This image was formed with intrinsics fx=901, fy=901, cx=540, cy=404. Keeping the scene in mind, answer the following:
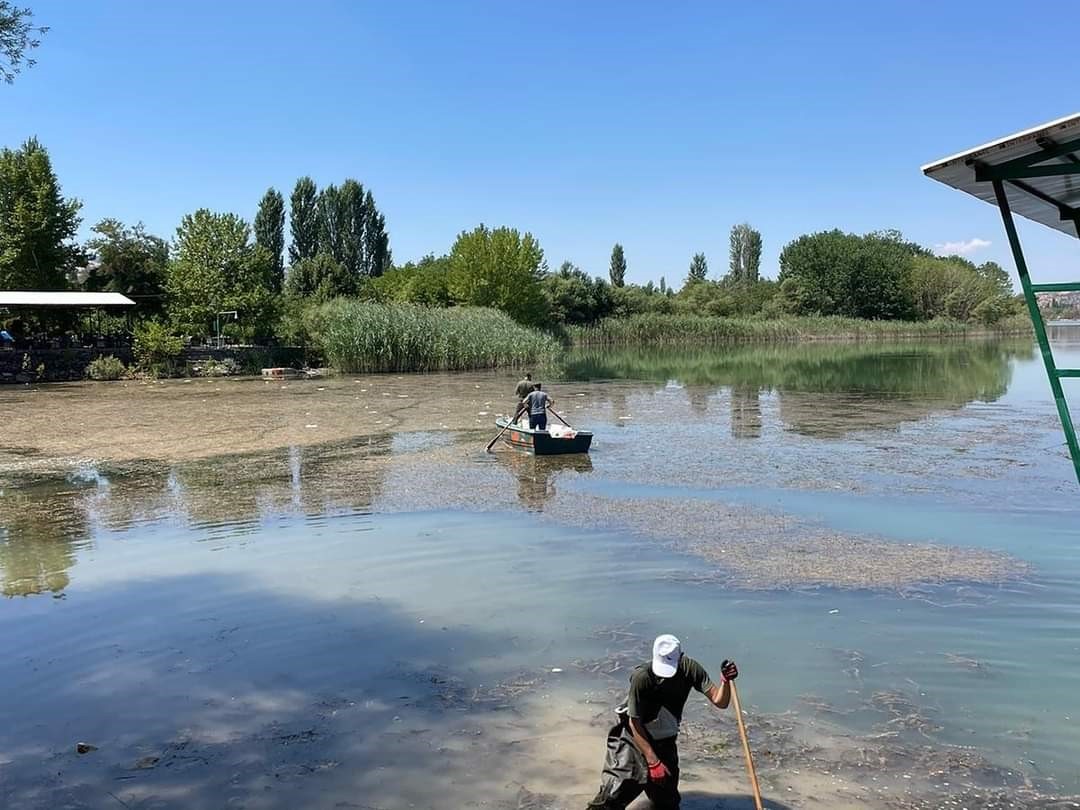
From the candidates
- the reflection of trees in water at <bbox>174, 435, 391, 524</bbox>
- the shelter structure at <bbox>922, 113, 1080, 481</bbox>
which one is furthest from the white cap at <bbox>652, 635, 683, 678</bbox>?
the reflection of trees in water at <bbox>174, 435, 391, 524</bbox>

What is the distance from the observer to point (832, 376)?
128 ft

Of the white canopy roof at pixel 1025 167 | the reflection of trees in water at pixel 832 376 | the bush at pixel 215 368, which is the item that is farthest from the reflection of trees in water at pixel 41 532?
the bush at pixel 215 368

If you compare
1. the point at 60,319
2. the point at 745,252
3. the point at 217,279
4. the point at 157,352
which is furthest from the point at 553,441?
the point at 745,252

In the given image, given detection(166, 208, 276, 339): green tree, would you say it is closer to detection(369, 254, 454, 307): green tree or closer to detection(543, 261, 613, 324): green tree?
detection(369, 254, 454, 307): green tree

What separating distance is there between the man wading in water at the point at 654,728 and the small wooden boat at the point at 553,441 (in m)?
12.2

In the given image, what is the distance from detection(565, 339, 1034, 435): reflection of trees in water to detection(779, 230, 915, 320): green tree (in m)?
30.5

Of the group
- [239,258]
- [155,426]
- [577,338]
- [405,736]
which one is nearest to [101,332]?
[239,258]

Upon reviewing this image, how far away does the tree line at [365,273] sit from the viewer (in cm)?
4538

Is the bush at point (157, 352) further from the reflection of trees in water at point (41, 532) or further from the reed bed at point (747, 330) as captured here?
the reed bed at point (747, 330)

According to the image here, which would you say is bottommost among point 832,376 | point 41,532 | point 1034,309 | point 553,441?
point 41,532

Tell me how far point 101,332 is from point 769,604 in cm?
4310

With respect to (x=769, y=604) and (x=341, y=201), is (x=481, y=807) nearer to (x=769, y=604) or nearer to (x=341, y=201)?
(x=769, y=604)

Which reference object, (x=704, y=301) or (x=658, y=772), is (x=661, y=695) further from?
(x=704, y=301)

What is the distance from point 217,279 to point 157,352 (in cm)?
583
